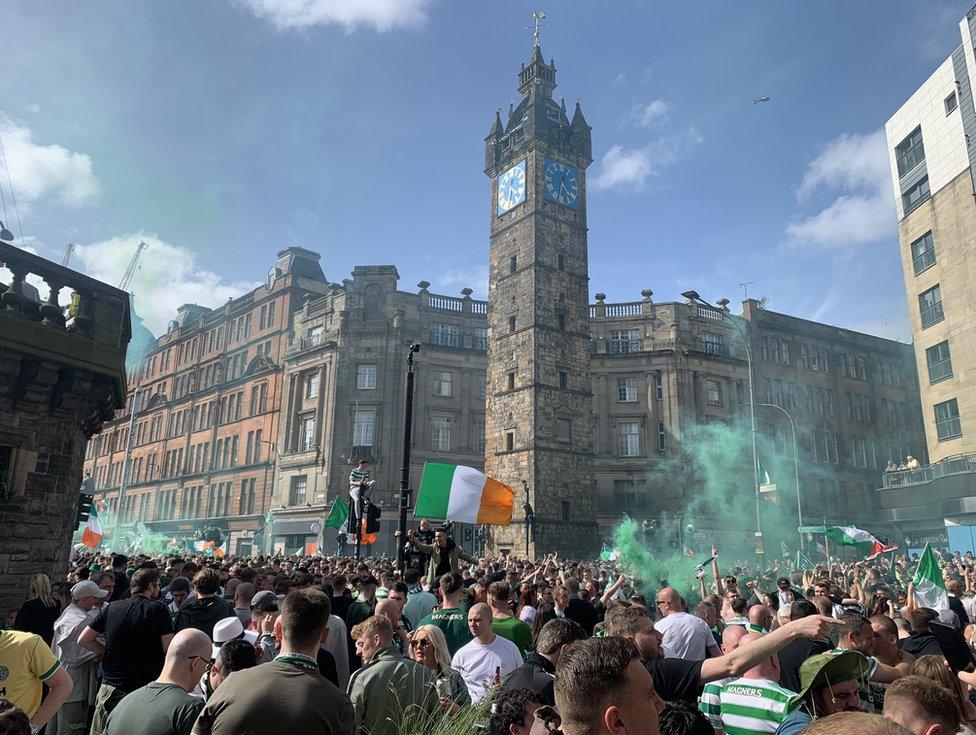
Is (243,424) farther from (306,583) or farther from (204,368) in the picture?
(306,583)

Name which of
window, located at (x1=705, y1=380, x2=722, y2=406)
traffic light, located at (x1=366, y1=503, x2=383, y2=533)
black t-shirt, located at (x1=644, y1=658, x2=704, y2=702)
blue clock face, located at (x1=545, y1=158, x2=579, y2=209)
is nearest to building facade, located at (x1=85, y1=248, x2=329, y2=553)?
blue clock face, located at (x1=545, y1=158, x2=579, y2=209)

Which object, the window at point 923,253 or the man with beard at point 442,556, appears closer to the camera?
the man with beard at point 442,556

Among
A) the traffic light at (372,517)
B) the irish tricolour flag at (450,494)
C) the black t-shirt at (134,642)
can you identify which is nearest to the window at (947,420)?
the irish tricolour flag at (450,494)

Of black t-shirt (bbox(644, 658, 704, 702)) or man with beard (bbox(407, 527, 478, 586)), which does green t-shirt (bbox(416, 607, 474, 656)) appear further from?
→ man with beard (bbox(407, 527, 478, 586))

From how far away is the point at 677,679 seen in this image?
4.34 metres

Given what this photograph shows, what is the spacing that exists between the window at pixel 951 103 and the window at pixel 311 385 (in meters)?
43.0

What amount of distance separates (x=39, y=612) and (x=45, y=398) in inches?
244

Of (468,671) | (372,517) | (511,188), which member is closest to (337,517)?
(372,517)

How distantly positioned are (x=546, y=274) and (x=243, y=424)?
30.9m

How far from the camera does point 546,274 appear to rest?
40.6 m

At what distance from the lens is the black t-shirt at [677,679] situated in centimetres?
426

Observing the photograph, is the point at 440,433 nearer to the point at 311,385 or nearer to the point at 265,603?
the point at 311,385

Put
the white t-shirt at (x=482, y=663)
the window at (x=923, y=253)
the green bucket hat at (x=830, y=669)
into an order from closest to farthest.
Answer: the green bucket hat at (x=830, y=669)
the white t-shirt at (x=482, y=663)
the window at (x=923, y=253)

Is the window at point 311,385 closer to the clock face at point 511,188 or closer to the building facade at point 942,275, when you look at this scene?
the clock face at point 511,188
